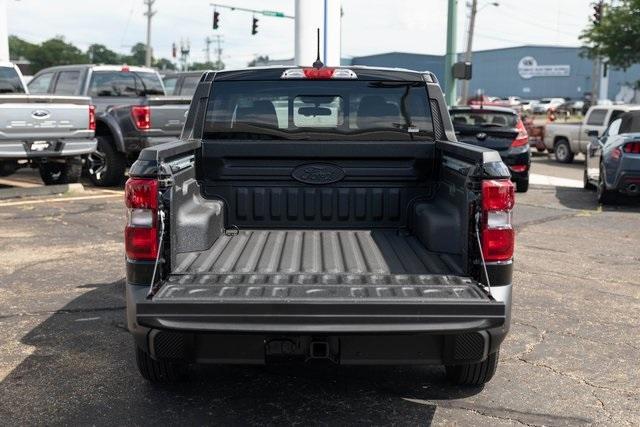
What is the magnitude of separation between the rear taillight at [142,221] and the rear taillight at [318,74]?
5.11ft

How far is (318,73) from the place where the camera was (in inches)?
191

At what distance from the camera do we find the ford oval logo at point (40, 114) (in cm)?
1106

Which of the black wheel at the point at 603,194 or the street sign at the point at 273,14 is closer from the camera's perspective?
the black wheel at the point at 603,194

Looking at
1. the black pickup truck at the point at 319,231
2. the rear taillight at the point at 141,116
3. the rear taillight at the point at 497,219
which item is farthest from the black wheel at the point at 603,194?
the rear taillight at the point at 497,219

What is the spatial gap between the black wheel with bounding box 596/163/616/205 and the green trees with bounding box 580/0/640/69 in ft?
62.0

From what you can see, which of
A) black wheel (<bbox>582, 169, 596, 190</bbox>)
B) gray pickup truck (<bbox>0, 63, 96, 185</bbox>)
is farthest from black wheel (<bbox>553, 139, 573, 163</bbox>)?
gray pickup truck (<bbox>0, 63, 96, 185</bbox>)

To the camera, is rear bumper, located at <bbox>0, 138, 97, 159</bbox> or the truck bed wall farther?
rear bumper, located at <bbox>0, 138, 97, 159</bbox>

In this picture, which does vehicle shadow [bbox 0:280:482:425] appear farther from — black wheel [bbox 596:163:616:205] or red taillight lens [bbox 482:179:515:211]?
black wheel [bbox 596:163:616:205]

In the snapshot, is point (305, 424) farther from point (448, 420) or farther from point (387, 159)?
point (387, 159)

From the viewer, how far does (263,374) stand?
4508 millimetres

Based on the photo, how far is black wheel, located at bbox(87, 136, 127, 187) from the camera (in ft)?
42.2

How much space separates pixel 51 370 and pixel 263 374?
129 cm

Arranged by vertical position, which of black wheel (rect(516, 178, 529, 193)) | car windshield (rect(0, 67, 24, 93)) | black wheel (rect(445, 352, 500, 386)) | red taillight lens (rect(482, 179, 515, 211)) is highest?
car windshield (rect(0, 67, 24, 93))

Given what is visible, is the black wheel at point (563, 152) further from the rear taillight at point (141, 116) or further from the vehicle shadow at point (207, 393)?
the vehicle shadow at point (207, 393)
